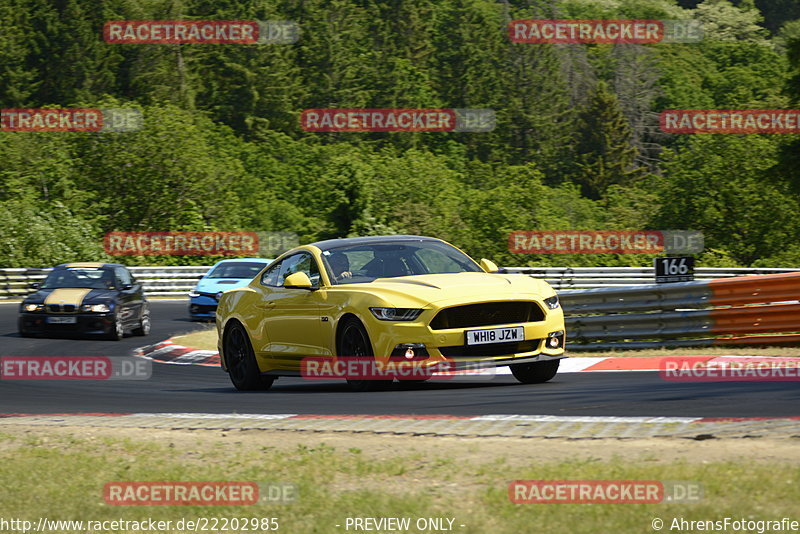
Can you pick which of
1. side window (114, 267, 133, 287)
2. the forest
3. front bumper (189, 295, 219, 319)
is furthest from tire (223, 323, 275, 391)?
the forest

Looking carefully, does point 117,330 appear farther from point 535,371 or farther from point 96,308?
point 535,371

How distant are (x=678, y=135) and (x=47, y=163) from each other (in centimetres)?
6649

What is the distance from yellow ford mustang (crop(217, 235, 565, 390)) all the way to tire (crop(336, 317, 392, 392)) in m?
0.01

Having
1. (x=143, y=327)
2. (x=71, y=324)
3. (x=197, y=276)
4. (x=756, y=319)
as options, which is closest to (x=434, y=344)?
(x=756, y=319)

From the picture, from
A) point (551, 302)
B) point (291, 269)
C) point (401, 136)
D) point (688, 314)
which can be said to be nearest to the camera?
point (551, 302)

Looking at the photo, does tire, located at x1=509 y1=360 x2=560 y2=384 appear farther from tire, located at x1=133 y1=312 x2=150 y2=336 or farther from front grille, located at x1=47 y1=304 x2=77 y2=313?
tire, located at x1=133 y1=312 x2=150 y2=336

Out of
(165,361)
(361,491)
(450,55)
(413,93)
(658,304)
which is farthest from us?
(450,55)

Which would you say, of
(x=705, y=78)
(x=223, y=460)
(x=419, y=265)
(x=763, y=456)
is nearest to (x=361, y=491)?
(x=223, y=460)

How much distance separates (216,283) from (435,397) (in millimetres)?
17040

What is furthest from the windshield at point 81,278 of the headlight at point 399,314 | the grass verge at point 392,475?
the grass verge at point 392,475

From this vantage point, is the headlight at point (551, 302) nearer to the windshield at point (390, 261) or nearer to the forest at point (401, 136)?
the windshield at point (390, 261)

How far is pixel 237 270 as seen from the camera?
27672mm

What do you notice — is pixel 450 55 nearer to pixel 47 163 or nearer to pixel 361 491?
pixel 47 163

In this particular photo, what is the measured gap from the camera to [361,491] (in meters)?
6.43
